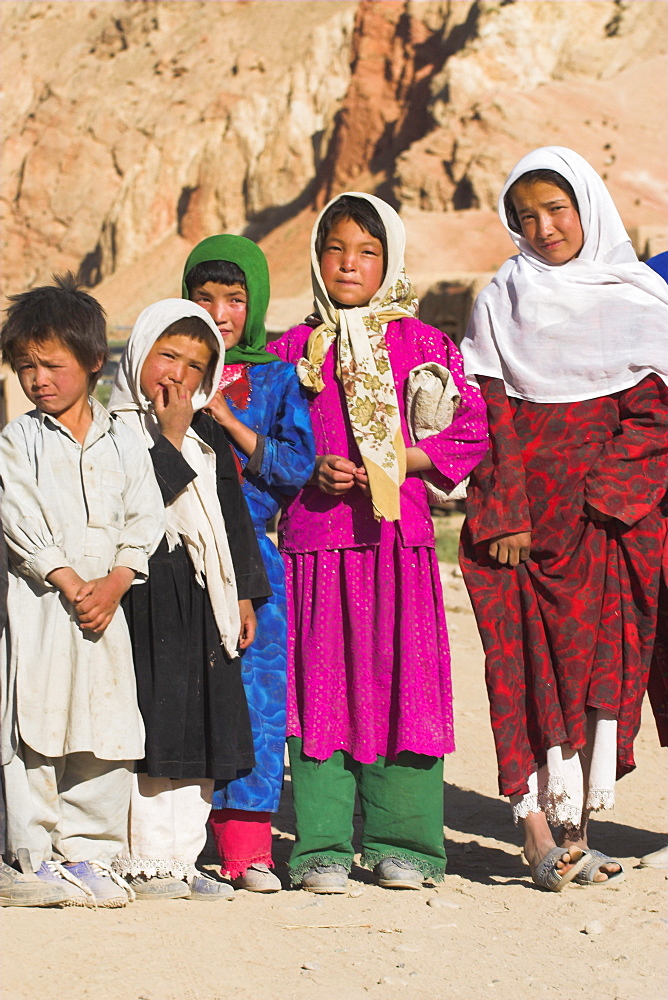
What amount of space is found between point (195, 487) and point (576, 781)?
4.37 ft

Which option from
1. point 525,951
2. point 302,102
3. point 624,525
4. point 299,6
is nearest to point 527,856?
point 525,951

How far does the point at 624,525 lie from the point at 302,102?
3835 centimetres

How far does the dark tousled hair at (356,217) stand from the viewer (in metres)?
3.35

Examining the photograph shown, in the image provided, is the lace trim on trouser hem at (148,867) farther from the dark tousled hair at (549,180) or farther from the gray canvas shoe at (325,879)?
the dark tousled hair at (549,180)

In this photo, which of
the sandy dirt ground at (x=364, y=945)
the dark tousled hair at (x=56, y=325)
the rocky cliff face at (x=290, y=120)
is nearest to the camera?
the sandy dirt ground at (x=364, y=945)

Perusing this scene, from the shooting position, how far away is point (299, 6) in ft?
Answer: 150

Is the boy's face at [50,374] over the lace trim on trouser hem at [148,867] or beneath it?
over

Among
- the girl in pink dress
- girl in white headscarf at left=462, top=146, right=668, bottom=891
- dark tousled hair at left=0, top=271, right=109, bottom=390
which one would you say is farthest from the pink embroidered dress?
dark tousled hair at left=0, top=271, right=109, bottom=390

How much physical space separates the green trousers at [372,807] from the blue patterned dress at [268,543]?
92 millimetres

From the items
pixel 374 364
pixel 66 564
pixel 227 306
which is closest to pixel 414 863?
pixel 66 564

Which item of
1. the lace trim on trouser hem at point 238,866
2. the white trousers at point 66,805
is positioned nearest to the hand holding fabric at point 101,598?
the white trousers at point 66,805

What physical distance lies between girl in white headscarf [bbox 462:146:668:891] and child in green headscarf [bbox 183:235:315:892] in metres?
0.55

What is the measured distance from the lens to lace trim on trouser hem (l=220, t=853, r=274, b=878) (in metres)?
3.23

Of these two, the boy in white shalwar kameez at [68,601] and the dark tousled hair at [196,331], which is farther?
the dark tousled hair at [196,331]
